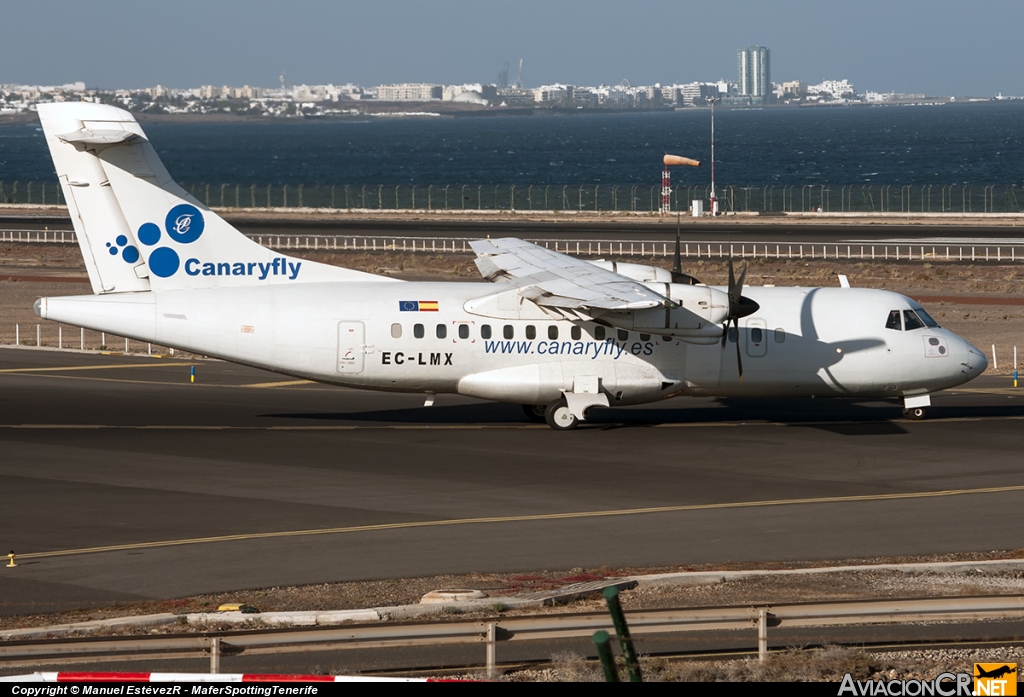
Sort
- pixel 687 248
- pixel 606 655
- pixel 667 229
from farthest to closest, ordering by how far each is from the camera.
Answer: pixel 667 229, pixel 687 248, pixel 606 655

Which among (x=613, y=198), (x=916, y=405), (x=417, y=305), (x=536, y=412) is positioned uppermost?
(x=613, y=198)

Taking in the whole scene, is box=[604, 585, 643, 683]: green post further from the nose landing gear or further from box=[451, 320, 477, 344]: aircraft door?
the nose landing gear

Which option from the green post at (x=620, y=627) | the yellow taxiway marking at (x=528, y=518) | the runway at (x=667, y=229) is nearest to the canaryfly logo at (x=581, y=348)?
the yellow taxiway marking at (x=528, y=518)

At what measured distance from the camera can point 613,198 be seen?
111 m

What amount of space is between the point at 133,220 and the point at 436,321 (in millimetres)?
8001

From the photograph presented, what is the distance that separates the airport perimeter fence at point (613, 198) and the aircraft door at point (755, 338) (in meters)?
67.8

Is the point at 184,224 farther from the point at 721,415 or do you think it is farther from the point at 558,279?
the point at 721,415


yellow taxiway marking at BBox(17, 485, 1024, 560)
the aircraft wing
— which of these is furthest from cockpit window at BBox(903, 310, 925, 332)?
the aircraft wing

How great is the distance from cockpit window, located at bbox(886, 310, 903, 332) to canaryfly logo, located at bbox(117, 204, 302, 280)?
1552 centimetres

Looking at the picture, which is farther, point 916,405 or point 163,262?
point 916,405

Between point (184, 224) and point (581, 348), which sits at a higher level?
point (184, 224)

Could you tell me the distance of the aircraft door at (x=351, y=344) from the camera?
3012cm

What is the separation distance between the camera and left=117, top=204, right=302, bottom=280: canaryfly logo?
30625mm

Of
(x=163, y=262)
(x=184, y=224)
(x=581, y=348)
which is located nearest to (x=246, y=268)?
(x=184, y=224)
